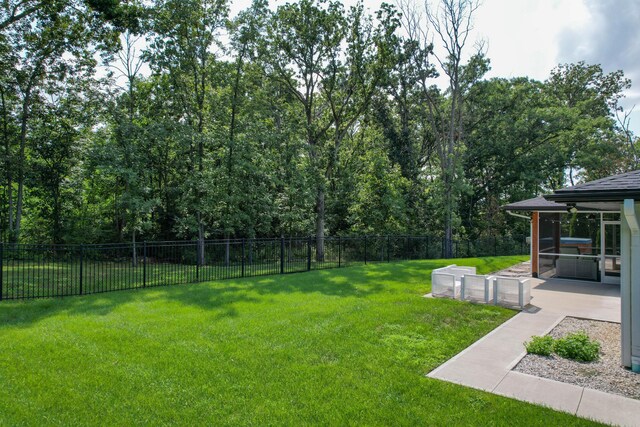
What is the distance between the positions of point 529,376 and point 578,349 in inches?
50.6

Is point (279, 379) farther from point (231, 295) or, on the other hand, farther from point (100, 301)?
point (100, 301)

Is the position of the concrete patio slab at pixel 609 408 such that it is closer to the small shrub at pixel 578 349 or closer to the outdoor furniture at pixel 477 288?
the small shrub at pixel 578 349

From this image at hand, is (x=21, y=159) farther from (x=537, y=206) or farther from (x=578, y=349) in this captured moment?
(x=578, y=349)

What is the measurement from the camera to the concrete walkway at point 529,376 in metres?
3.85

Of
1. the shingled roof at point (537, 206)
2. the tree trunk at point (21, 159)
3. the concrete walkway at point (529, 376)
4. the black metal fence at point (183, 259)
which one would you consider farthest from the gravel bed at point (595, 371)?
the tree trunk at point (21, 159)

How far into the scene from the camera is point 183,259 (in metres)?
15.1

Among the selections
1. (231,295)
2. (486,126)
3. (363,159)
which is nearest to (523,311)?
(231,295)

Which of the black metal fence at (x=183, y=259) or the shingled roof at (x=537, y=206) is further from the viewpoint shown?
the shingled roof at (x=537, y=206)

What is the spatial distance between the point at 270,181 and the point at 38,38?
1188 centimetres

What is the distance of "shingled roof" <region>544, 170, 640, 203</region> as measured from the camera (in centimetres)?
485

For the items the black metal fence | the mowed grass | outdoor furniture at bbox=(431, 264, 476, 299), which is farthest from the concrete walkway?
the black metal fence

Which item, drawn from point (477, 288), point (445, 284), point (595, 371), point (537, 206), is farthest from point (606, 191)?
point (537, 206)

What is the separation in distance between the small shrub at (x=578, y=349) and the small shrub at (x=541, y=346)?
0.10 meters

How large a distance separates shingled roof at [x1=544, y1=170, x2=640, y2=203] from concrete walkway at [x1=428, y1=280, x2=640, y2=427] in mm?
2304
